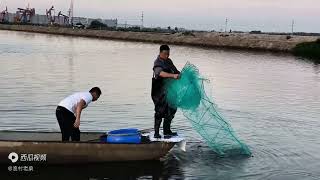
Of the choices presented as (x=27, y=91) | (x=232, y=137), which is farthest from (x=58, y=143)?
(x=27, y=91)

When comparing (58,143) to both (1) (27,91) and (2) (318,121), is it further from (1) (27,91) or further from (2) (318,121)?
(1) (27,91)

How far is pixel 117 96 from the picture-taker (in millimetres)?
24281

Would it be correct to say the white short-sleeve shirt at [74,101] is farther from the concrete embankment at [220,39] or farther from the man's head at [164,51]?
the concrete embankment at [220,39]

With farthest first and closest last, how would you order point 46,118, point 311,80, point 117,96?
point 311,80 → point 117,96 → point 46,118

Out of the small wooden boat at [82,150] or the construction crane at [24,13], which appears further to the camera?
the construction crane at [24,13]

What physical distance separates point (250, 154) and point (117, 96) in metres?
10.8

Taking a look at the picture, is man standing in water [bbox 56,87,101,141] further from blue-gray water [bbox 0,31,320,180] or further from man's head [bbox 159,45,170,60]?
man's head [bbox 159,45,170,60]

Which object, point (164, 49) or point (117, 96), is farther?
point (117, 96)

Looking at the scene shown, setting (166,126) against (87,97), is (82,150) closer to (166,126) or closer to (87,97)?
(87,97)

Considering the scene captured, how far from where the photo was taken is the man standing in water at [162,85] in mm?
12852

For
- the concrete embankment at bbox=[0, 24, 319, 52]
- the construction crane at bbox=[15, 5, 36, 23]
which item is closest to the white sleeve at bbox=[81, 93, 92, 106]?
the concrete embankment at bbox=[0, 24, 319, 52]

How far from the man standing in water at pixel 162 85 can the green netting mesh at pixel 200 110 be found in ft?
0.51

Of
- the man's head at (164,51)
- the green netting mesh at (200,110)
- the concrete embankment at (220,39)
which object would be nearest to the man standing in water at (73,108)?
the man's head at (164,51)

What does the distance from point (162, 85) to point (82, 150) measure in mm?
2432
